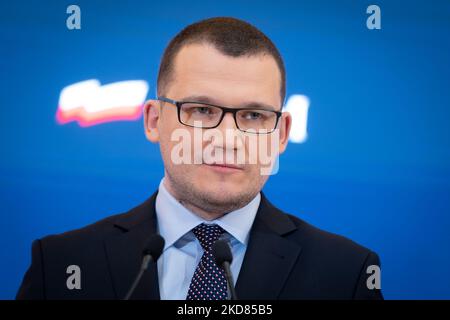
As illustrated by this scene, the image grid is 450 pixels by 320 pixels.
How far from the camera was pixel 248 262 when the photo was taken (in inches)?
69.3

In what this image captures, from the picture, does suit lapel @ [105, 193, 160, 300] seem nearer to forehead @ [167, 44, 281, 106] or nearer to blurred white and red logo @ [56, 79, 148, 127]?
forehead @ [167, 44, 281, 106]

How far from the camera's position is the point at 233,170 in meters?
1.73

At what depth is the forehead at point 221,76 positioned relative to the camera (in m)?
1.74

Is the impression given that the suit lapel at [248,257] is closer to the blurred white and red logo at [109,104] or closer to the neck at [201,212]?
the neck at [201,212]

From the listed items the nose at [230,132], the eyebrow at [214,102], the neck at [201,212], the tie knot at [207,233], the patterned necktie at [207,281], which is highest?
the eyebrow at [214,102]

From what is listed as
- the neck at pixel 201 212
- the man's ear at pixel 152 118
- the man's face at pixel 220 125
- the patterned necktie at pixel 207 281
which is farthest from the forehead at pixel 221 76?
the patterned necktie at pixel 207 281

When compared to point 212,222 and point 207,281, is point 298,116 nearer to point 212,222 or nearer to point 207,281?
point 212,222

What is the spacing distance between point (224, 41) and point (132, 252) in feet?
2.23

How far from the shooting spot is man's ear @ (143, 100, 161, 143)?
1.92m

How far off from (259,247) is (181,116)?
451 mm

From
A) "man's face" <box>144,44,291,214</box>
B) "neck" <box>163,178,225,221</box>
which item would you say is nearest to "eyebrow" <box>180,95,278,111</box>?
"man's face" <box>144,44,291,214</box>

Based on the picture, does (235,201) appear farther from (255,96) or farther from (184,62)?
(184,62)
